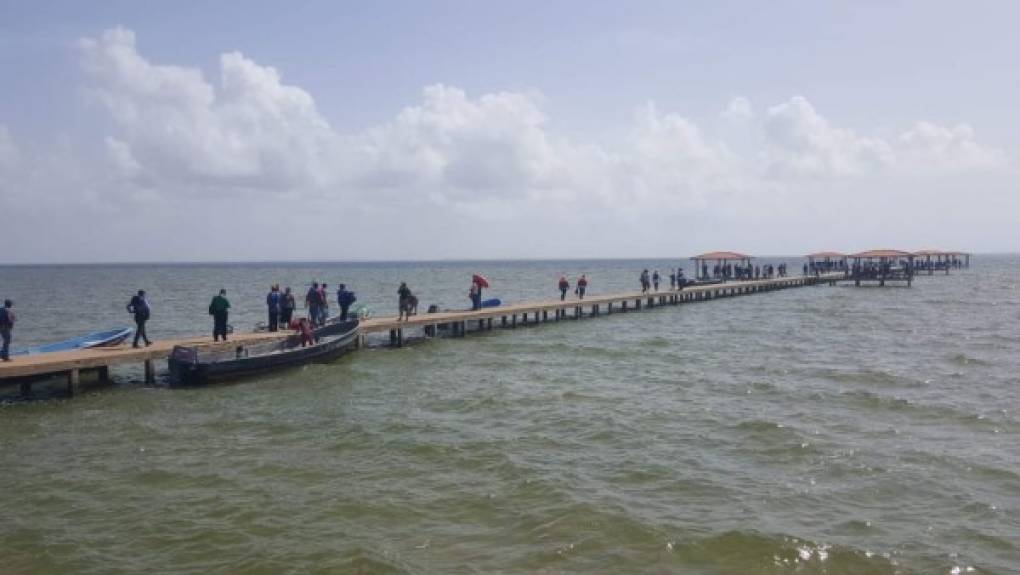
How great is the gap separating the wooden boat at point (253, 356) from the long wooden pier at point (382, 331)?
1.29 feet

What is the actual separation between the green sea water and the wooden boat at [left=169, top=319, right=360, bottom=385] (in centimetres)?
50

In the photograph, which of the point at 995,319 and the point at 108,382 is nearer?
the point at 108,382

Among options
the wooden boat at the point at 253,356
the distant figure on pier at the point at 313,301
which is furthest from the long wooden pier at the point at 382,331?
the distant figure on pier at the point at 313,301

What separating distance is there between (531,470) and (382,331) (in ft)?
60.3

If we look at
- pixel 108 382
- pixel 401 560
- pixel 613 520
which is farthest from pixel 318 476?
pixel 108 382

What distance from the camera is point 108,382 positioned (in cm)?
1973

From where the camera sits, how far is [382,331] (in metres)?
29.1

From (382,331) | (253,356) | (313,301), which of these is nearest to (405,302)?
(382,331)

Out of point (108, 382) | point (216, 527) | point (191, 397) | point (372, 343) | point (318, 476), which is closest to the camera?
point (216, 527)

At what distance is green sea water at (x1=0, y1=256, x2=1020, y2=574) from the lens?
8586mm

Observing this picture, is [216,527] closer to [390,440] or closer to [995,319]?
[390,440]

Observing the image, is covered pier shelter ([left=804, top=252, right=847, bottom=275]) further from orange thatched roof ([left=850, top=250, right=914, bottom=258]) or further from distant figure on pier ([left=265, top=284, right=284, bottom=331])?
distant figure on pier ([left=265, top=284, right=284, bottom=331])

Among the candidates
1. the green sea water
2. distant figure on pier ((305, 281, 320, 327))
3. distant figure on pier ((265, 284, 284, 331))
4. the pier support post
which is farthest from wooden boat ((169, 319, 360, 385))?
the pier support post

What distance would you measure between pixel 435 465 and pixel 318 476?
181cm
